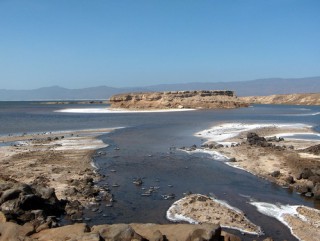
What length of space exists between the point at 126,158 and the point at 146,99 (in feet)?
366

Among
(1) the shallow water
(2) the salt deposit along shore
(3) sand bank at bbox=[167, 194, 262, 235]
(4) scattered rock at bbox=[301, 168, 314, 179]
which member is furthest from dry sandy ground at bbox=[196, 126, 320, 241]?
(3) sand bank at bbox=[167, 194, 262, 235]

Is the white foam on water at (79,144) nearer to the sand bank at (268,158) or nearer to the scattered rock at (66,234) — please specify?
the sand bank at (268,158)

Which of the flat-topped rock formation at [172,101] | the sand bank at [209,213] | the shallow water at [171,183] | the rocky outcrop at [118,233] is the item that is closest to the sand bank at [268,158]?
the shallow water at [171,183]

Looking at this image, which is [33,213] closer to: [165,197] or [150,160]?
[165,197]

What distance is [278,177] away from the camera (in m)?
26.1

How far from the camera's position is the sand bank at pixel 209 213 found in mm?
16875

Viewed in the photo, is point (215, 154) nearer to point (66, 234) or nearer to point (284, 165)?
point (284, 165)

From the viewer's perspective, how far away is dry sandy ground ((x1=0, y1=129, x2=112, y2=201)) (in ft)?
Result: 82.6

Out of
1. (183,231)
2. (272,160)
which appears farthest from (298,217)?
(272,160)

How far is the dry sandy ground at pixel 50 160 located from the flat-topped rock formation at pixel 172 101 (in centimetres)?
9473

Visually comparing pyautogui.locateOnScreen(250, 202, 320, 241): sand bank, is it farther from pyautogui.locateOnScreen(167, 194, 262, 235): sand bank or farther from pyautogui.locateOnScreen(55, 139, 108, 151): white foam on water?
pyautogui.locateOnScreen(55, 139, 108, 151): white foam on water

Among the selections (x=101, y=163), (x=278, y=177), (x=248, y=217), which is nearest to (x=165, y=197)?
(x=248, y=217)

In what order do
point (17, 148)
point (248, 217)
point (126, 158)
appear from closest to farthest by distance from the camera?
point (248, 217)
point (126, 158)
point (17, 148)

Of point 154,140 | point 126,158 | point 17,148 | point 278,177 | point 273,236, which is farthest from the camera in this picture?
point 154,140
